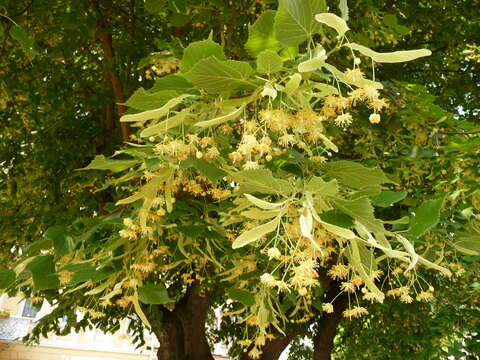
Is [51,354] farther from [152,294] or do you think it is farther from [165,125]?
[165,125]

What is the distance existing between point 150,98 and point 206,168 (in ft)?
0.75

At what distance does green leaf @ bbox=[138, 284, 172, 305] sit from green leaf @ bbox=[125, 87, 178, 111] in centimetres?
62

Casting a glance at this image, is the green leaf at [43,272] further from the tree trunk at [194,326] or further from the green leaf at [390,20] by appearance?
the tree trunk at [194,326]

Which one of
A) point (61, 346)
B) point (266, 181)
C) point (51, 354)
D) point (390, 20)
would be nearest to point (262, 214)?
point (266, 181)

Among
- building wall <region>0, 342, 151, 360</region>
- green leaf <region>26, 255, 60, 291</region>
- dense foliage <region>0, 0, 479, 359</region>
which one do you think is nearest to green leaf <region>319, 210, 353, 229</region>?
dense foliage <region>0, 0, 479, 359</region>

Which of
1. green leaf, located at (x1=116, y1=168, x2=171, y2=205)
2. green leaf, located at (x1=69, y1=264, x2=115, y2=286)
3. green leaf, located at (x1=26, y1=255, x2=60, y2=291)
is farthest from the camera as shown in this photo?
green leaf, located at (x1=26, y1=255, x2=60, y2=291)

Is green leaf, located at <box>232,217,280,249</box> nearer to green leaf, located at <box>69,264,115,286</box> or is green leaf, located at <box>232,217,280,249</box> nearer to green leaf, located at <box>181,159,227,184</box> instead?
green leaf, located at <box>181,159,227,184</box>

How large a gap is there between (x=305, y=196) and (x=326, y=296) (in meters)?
4.50

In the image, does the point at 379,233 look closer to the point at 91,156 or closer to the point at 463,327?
the point at 91,156

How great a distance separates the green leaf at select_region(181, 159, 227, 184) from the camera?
106 centimetres

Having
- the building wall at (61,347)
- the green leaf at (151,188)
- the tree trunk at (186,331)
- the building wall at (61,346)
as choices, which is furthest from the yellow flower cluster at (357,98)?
the building wall at (61,346)

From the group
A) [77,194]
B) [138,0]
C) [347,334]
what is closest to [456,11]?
[138,0]

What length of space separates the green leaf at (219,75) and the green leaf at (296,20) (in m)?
0.09

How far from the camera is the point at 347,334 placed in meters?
6.21
